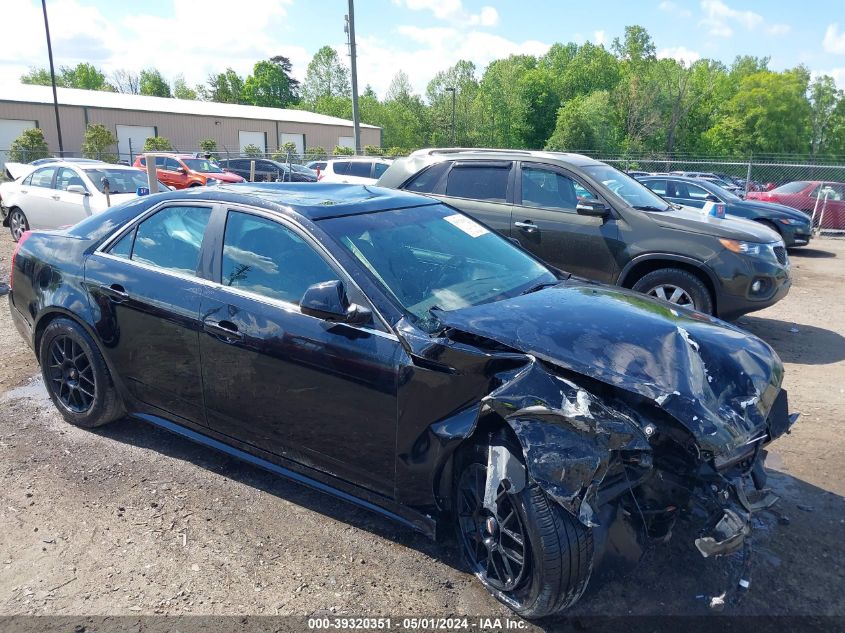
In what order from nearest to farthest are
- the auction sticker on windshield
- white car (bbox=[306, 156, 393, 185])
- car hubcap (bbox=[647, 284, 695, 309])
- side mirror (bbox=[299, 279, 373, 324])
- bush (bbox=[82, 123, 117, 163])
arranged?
side mirror (bbox=[299, 279, 373, 324]), the auction sticker on windshield, car hubcap (bbox=[647, 284, 695, 309]), white car (bbox=[306, 156, 393, 185]), bush (bbox=[82, 123, 117, 163])

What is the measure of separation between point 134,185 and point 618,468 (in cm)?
1154

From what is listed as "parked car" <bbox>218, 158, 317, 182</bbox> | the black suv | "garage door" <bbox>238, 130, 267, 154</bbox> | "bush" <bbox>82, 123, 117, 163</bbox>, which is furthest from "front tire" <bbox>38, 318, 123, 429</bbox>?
"garage door" <bbox>238, 130, 267, 154</bbox>

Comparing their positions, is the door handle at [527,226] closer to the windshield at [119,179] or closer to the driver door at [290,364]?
the driver door at [290,364]

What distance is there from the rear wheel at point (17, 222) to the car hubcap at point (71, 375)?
9.74 metres

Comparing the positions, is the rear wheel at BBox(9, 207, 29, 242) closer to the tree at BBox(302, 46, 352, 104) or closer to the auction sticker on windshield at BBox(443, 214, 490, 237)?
the auction sticker on windshield at BBox(443, 214, 490, 237)

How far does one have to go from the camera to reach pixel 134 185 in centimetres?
1203

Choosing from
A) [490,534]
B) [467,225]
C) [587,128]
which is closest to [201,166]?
[467,225]

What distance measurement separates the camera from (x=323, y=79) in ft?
307

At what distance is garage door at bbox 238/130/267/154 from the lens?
168 ft

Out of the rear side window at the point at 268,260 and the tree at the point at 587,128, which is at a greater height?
the tree at the point at 587,128

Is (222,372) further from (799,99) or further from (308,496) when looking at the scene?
(799,99)

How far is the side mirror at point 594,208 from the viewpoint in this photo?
677 centimetres

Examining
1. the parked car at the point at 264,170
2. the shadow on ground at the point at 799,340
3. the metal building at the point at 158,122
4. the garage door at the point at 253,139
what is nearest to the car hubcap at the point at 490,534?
the shadow on ground at the point at 799,340

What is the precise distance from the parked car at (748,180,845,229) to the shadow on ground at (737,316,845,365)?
10684 mm
